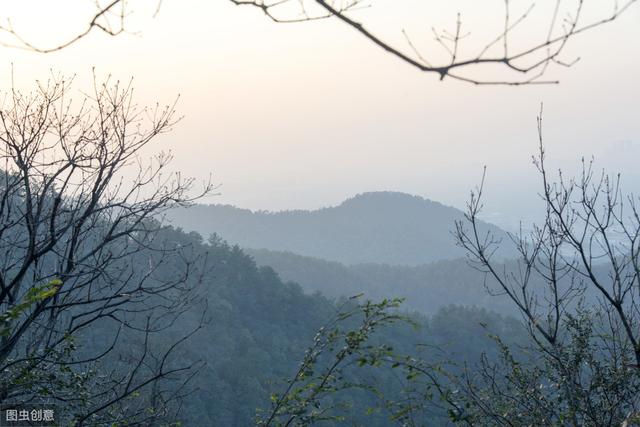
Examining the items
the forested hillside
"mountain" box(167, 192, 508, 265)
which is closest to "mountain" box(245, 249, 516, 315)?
the forested hillside

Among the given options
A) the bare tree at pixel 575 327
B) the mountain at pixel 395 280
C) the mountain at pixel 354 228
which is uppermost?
the mountain at pixel 354 228

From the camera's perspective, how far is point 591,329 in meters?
5.62

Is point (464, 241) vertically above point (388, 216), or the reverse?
point (388, 216)

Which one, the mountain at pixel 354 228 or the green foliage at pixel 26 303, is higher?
the mountain at pixel 354 228

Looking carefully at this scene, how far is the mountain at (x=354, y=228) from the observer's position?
146m

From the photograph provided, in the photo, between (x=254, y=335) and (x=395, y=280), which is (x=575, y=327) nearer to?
(x=254, y=335)

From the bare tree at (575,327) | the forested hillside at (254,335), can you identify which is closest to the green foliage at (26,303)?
the bare tree at (575,327)

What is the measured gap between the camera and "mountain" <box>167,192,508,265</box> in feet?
480

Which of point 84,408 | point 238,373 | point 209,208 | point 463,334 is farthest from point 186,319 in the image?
point 209,208

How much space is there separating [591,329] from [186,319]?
37.3m

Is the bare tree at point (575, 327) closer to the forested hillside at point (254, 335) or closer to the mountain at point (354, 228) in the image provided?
the forested hillside at point (254, 335)

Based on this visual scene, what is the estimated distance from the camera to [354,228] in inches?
6476

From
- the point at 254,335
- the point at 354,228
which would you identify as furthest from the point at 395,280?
the point at 354,228

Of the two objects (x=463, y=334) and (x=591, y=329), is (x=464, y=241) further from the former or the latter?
(x=463, y=334)
